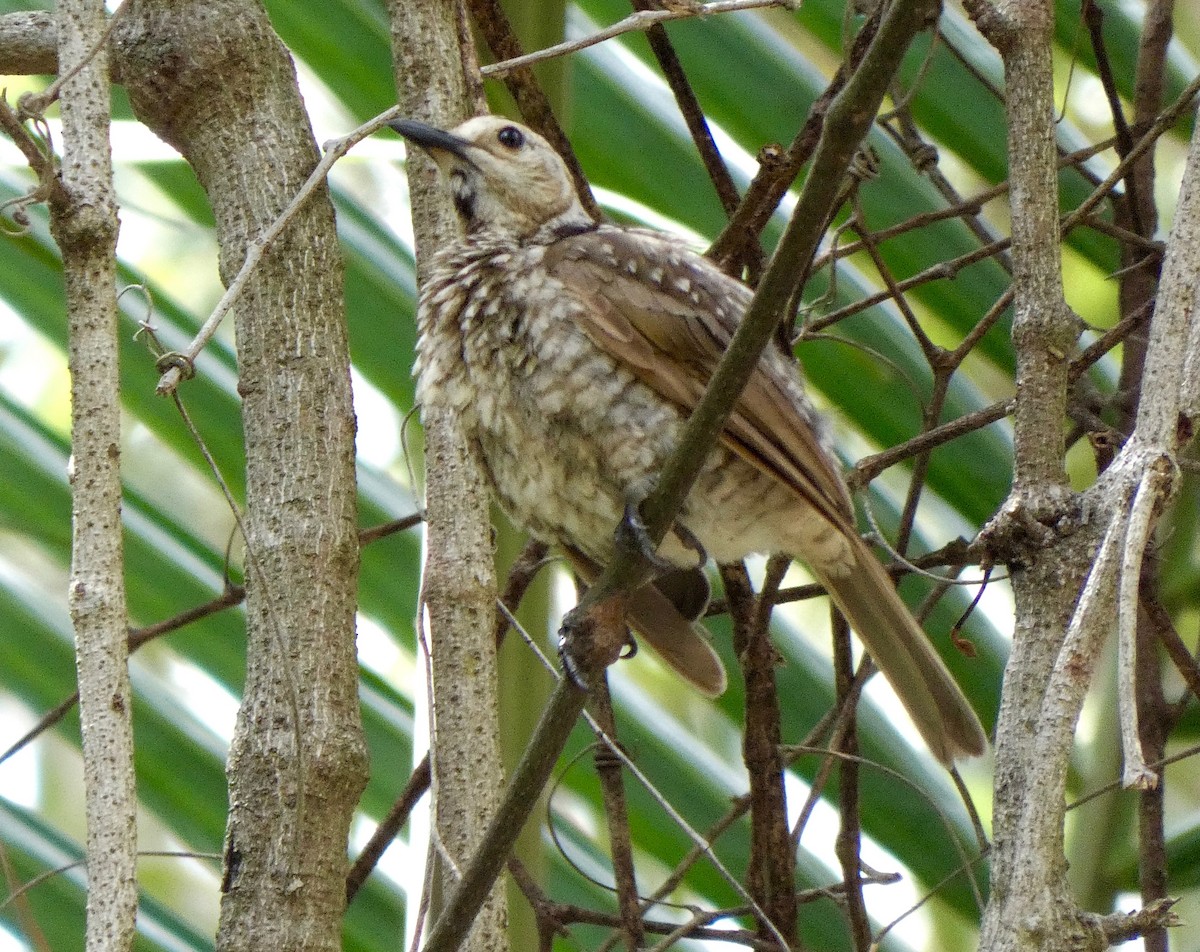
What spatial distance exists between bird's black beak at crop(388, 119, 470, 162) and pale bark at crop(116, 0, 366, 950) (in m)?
0.21

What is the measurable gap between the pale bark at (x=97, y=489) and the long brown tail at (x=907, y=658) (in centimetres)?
128

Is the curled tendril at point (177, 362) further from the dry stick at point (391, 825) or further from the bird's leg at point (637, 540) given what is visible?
the dry stick at point (391, 825)

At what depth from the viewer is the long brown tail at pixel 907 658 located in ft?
8.35

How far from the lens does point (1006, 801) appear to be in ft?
5.74

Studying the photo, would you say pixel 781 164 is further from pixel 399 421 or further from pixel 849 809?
pixel 399 421

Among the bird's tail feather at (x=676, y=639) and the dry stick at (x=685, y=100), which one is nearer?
the bird's tail feather at (x=676, y=639)

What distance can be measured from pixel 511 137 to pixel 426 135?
1.08 ft

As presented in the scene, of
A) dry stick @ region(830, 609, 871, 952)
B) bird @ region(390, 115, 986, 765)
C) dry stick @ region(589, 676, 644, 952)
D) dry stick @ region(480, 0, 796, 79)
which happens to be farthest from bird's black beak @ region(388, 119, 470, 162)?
dry stick @ region(830, 609, 871, 952)

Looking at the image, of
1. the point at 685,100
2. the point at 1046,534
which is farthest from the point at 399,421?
the point at 1046,534

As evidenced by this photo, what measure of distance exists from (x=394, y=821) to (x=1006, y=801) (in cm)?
119

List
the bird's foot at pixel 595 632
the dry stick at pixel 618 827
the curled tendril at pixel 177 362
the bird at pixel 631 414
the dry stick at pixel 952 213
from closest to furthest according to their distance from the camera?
1. the curled tendril at pixel 177 362
2. the bird's foot at pixel 595 632
3. the bird at pixel 631 414
4. the dry stick at pixel 618 827
5. the dry stick at pixel 952 213

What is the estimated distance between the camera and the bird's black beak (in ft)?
8.15

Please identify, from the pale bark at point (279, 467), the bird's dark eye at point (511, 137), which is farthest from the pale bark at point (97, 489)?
the bird's dark eye at point (511, 137)

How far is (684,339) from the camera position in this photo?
8.09ft
